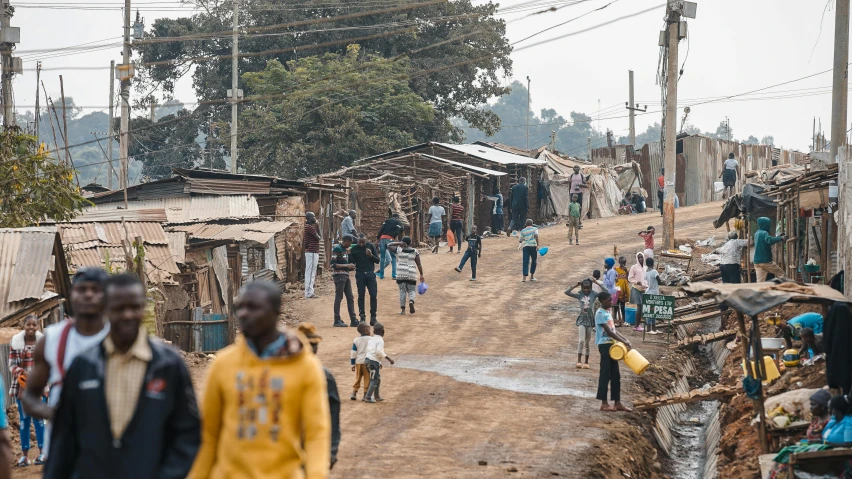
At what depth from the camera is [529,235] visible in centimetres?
2353

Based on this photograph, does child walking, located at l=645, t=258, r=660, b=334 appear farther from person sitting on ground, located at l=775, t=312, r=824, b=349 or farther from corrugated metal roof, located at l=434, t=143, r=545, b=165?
corrugated metal roof, located at l=434, t=143, r=545, b=165

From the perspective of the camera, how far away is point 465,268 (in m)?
26.9

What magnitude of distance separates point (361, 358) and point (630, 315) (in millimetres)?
9095

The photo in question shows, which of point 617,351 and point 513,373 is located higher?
point 617,351

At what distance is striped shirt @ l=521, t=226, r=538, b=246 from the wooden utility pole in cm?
474

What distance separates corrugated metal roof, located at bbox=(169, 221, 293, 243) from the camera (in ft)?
69.7

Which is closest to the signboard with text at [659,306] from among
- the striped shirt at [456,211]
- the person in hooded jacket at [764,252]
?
the person in hooded jacket at [764,252]

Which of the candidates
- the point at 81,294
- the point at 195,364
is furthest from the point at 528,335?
the point at 81,294

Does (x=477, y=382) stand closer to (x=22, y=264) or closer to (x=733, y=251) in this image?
(x=22, y=264)

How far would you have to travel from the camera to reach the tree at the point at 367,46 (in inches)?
1869

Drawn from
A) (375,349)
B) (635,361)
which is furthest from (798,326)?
(375,349)

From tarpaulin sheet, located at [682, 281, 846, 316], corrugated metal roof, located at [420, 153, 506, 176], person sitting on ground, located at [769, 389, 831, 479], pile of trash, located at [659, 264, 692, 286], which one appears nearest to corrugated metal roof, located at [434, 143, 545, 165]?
corrugated metal roof, located at [420, 153, 506, 176]

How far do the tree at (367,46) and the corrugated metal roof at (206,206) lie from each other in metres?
21.1

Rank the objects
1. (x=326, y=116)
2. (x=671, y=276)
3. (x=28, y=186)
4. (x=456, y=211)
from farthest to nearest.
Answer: (x=326, y=116)
(x=456, y=211)
(x=671, y=276)
(x=28, y=186)
